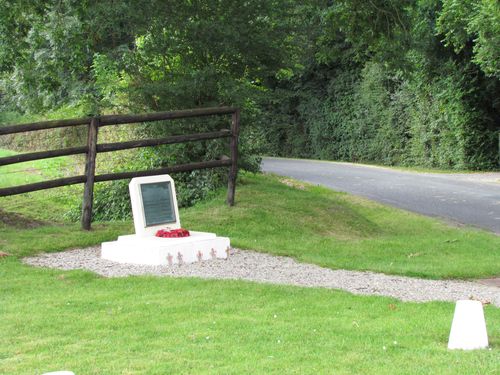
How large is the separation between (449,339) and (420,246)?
6680mm

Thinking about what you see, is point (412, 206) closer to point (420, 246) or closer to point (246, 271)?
point (420, 246)

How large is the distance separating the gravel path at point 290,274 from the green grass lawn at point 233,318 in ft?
1.32

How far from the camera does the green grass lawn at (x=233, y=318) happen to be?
5.98 meters

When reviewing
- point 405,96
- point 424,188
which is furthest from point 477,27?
point 405,96

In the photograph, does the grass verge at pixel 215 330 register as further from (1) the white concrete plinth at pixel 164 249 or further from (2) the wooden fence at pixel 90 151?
(2) the wooden fence at pixel 90 151

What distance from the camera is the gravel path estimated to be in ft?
30.1

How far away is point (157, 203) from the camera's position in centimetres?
1148

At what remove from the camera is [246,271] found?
402 inches

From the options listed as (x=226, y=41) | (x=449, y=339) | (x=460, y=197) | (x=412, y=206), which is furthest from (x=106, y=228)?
(x=460, y=197)

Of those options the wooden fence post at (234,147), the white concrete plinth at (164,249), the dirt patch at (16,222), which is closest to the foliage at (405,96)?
the wooden fence post at (234,147)

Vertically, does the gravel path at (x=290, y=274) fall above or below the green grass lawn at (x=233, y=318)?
below

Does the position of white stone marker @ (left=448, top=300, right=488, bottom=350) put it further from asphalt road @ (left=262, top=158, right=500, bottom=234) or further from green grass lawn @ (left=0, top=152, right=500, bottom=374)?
asphalt road @ (left=262, top=158, right=500, bottom=234)

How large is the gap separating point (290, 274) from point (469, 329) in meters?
Answer: 3.97

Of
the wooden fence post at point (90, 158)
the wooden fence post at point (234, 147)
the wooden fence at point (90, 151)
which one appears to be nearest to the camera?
the wooden fence at point (90, 151)
